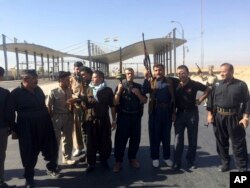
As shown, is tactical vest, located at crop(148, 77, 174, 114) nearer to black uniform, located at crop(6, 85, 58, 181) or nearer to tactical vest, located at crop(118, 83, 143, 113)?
tactical vest, located at crop(118, 83, 143, 113)

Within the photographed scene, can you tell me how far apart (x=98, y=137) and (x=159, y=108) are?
123cm

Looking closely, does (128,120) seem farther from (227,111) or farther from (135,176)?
(227,111)

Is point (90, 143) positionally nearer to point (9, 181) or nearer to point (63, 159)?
point (63, 159)

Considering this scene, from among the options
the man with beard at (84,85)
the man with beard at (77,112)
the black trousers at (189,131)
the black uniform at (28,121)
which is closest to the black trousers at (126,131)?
the man with beard at (84,85)

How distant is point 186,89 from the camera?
6.64 metres

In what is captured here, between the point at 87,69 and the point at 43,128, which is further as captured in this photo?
the point at 87,69

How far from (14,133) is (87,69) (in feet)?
6.07

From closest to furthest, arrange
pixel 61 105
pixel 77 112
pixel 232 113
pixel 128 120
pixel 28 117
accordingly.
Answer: pixel 28 117 → pixel 232 113 → pixel 128 120 → pixel 61 105 → pixel 77 112

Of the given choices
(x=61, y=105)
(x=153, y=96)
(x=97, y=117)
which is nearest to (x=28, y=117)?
(x=61, y=105)

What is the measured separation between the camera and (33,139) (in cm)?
588

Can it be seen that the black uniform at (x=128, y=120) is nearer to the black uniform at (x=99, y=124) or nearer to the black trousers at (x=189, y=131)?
the black uniform at (x=99, y=124)

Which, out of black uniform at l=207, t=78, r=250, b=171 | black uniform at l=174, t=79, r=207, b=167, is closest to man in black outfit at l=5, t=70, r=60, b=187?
black uniform at l=174, t=79, r=207, b=167

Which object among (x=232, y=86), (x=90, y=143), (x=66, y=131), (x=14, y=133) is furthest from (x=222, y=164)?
(x=14, y=133)

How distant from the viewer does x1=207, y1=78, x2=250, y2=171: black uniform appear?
607 cm
